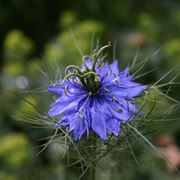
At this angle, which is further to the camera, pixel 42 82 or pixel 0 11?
pixel 0 11

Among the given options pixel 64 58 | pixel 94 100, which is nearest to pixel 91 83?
pixel 94 100

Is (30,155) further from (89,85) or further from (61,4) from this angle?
(61,4)

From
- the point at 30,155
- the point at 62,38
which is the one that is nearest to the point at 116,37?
the point at 62,38

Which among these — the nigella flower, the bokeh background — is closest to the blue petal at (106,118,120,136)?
the nigella flower

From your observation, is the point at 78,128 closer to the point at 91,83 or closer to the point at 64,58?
the point at 91,83

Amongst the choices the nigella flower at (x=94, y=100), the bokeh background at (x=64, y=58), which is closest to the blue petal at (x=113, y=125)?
the nigella flower at (x=94, y=100)

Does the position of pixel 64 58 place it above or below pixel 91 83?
above

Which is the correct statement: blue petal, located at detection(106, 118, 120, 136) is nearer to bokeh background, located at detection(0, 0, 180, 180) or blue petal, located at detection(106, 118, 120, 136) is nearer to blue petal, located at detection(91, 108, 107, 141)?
blue petal, located at detection(91, 108, 107, 141)
